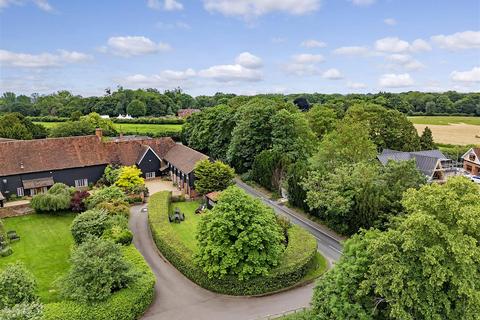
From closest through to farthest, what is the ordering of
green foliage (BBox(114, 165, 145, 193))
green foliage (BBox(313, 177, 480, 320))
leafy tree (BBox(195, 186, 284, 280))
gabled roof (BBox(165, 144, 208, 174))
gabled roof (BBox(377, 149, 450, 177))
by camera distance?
green foliage (BBox(313, 177, 480, 320))
leafy tree (BBox(195, 186, 284, 280))
green foliage (BBox(114, 165, 145, 193))
gabled roof (BBox(165, 144, 208, 174))
gabled roof (BBox(377, 149, 450, 177))

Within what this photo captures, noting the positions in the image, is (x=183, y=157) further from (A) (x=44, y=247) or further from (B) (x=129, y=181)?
(A) (x=44, y=247)

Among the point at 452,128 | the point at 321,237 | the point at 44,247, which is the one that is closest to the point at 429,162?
the point at 321,237

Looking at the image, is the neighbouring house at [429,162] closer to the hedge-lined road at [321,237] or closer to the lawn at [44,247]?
the hedge-lined road at [321,237]

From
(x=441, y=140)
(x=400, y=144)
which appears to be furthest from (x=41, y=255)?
(x=441, y=140)

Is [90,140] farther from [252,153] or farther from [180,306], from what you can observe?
[180,306]

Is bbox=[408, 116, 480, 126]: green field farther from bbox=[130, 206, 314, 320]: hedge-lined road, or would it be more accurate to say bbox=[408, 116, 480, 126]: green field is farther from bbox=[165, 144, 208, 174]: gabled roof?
bbox=[130, 206, 314, 320]: hedge-lined road

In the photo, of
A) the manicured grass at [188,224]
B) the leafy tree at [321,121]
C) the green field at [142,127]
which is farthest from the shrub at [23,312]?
the green field at [142,127]

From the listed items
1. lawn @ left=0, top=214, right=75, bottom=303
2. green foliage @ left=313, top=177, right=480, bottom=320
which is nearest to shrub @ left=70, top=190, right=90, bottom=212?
lawn @ left=0, top=214, right=75, bottom=303
